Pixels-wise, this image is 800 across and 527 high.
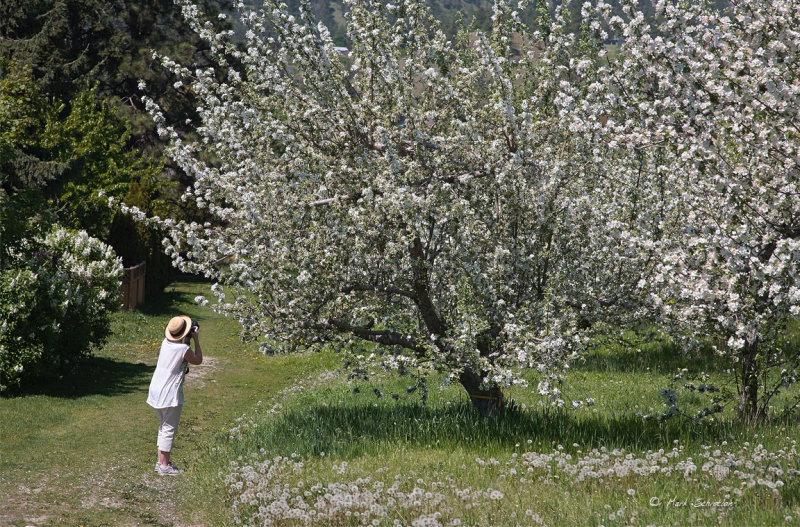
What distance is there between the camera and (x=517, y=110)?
10016 mm

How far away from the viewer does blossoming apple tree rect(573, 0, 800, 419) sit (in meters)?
6.89

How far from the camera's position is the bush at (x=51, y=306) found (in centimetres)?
1365

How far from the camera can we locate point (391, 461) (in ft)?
29.3

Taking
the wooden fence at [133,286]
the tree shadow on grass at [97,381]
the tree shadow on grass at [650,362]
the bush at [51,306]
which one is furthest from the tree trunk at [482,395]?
the wooden fence at [133,286]

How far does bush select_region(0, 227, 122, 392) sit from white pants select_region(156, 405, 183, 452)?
203 inches

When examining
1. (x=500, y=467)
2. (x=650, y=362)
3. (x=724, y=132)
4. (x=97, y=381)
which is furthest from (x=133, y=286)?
(x=724, y=132)

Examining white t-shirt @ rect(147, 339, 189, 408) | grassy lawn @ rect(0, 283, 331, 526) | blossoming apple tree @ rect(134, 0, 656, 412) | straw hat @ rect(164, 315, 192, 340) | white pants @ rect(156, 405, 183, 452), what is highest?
blossoming apple tree @ rect(134, 0, 656, 412)

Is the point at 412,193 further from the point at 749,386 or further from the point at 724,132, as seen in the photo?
the point at 749,386

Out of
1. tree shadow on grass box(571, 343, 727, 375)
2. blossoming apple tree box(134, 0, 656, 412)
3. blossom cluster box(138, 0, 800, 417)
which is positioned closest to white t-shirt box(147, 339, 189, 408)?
blossom cluster box(138, 0, 800, 417)

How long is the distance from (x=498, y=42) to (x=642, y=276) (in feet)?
12.7

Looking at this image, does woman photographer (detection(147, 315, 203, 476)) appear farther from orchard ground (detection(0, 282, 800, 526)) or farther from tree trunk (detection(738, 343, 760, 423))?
tree trunk (detection(738, 343, 760, 423))

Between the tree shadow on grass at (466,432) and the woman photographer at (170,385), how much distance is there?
127 cm

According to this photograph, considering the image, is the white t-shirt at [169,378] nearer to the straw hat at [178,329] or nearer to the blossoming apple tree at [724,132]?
the straw hat at [178,329]

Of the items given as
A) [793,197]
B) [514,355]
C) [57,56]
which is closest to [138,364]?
[514,355]
